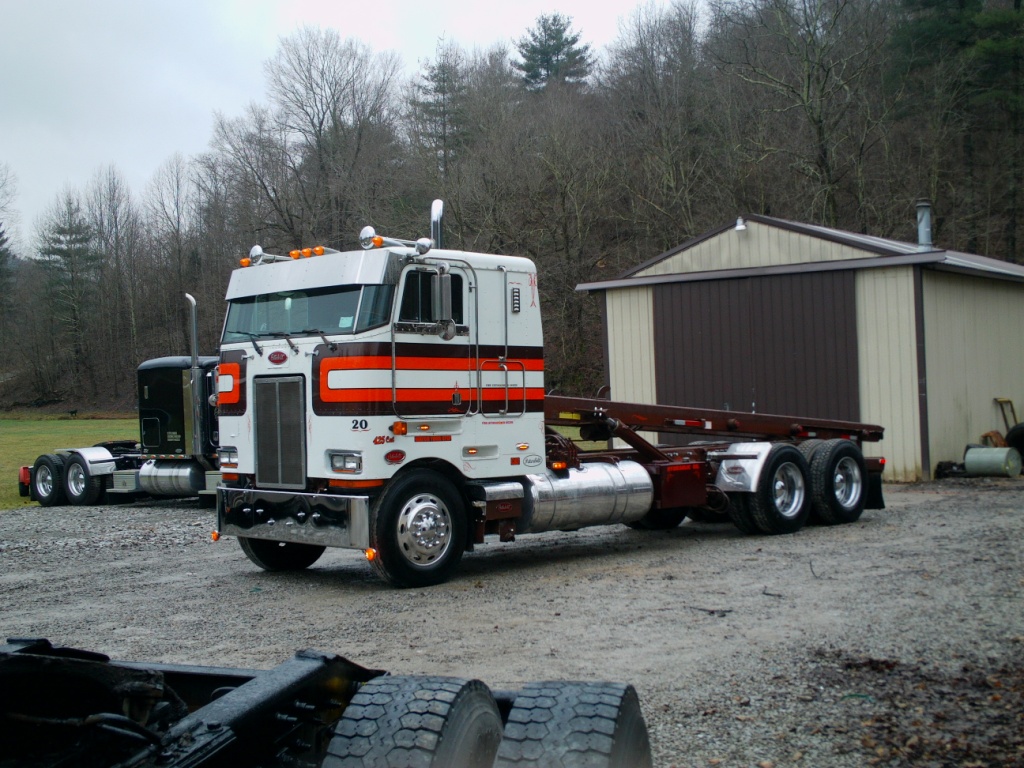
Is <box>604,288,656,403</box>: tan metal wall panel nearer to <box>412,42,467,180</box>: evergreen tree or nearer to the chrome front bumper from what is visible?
the chrome front bumper

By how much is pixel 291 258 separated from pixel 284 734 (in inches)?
299

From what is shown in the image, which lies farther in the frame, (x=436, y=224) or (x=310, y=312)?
(x=436, y=224)

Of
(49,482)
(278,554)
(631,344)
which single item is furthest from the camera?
(631,344)

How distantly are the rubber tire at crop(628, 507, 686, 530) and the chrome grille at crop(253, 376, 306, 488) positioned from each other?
5.38 meters

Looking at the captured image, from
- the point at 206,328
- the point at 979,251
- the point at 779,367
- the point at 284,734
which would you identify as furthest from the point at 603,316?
the point at 206,328

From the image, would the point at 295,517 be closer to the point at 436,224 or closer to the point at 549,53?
the point at 436,224

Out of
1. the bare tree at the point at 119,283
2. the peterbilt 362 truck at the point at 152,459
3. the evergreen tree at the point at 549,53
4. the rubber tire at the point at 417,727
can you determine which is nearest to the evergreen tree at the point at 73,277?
the bare tree at the point at 119,283

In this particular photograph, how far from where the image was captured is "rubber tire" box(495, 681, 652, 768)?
2729 mm

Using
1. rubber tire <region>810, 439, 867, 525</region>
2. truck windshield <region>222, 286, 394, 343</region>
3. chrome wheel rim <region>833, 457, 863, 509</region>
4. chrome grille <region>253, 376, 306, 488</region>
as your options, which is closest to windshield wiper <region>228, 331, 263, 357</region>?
truck windshield <region>222, 286, 394, 343</region>

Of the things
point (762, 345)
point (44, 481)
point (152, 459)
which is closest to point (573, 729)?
point (152, 459)

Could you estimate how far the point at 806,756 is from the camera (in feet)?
15.3

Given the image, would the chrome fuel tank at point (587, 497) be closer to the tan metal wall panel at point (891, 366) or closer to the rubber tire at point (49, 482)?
the tan metal wall panel at point (891, 366)

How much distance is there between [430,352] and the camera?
952 cm

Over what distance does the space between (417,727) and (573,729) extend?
425mm
